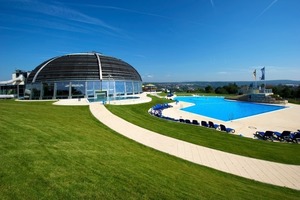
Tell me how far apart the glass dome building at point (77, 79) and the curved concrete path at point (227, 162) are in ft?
80.6

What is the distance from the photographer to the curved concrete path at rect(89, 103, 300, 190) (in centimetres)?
991

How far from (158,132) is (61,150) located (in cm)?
1032

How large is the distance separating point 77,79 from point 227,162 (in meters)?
36.2

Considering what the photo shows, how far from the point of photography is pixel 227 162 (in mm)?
11477

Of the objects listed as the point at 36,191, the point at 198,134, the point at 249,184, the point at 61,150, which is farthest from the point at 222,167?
the point at 36,191

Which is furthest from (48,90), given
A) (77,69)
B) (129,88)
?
(129,88)

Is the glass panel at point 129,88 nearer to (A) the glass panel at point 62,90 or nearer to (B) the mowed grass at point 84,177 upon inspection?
(A) the glass panel at point 62,90

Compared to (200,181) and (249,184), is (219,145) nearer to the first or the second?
(249,184)

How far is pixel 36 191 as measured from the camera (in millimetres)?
4590

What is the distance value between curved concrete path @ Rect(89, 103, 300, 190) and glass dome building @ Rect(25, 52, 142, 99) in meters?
24.6

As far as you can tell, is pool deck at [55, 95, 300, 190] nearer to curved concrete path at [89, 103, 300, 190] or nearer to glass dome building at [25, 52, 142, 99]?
curved concrete path at [89, 103, 300, 190]

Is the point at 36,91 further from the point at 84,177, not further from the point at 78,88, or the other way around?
the point at 84,177

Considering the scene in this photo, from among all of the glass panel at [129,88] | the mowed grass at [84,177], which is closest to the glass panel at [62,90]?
the glass panel at [129,88]

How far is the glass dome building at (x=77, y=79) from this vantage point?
39906mm
